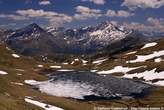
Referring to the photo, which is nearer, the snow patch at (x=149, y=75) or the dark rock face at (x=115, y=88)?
the dark rock face at (x=115, y=88)

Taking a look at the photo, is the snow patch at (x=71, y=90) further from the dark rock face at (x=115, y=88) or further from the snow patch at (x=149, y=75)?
the snow patch at (x=149, y=75)

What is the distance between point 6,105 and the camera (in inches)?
2135

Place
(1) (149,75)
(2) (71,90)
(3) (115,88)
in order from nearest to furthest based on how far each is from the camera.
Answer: (2) (71,90) → (3) (115,88) → (1) (149,75)

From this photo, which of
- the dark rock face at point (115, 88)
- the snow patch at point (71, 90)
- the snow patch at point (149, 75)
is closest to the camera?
the snow patch at point (71, 90)

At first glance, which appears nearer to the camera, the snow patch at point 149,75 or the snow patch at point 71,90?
the snow patch at point 71,90

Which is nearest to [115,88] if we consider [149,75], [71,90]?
[71,90]

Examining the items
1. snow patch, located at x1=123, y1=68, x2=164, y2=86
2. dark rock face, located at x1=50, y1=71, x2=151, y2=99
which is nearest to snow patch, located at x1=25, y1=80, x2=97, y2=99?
dark rock face, located at x1=50, y1=71, x2=151, y2=99

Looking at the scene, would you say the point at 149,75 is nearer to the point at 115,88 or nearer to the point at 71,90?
the point at 115,88

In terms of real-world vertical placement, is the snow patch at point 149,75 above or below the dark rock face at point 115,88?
above

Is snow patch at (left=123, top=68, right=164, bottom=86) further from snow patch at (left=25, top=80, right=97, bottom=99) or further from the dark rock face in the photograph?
snow patch at (left=25, top=80, right=97, bottom=99)

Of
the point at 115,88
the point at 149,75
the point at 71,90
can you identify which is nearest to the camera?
the point at 71,90

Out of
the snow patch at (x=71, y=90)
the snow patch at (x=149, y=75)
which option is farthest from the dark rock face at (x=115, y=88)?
the snow patch at (x=149, y=75)

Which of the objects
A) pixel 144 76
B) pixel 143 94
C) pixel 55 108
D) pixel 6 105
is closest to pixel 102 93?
pixel 143 94

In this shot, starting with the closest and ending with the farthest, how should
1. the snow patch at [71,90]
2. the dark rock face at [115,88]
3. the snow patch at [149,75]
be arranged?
the snow patch at [71,90] → the dark rock face at [115,88] → the snow patch at [149,75]
